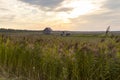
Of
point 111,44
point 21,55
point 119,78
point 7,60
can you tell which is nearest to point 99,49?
point 111,44

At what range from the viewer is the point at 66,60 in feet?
27.6

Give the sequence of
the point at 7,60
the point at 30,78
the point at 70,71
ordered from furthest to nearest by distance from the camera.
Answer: the point at 7,60
the point at 30,78
the point at 70,71

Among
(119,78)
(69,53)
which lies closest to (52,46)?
(69,53)

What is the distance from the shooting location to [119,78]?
713cm

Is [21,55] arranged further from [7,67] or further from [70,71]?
[70,71]

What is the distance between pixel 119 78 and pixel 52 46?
10.9 ft

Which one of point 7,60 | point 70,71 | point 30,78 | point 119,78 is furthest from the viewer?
point 7,60

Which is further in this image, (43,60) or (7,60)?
(7,60)

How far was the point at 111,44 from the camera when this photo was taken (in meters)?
7.71

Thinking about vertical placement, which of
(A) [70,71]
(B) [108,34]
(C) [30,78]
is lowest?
(C) [30,78]

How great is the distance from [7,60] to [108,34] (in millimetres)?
5953

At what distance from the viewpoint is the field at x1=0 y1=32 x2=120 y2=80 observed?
24.3 ft

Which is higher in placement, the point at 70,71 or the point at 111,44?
the point at 111,44

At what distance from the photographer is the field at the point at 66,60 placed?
24.3 ft
